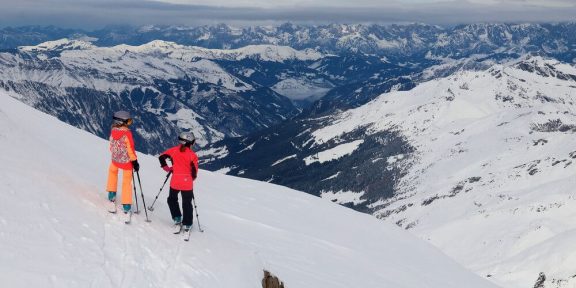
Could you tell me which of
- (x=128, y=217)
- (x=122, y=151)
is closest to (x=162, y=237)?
(x=128, y=217)

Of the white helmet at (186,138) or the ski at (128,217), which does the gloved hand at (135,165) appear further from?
the white helmet at (186,138)

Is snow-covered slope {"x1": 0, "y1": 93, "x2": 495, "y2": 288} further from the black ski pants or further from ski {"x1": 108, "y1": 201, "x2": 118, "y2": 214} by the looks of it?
the black ski pants

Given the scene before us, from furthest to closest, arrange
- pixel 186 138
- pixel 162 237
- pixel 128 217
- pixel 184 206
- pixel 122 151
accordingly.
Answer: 1. pixel 186 138
2. pixel 184 206
3. pixel 122 151
4. pixel 128 217
5. pixel 162 237

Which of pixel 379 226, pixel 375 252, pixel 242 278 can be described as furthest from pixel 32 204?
pixel 379 226

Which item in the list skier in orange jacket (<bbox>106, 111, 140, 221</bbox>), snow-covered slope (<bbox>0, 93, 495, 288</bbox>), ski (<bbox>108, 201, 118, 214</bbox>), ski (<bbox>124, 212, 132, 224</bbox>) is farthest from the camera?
skier in orange jacket (<bbox>106, 111, 140, 221</bbox>)

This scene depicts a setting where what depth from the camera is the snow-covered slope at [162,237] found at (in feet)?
47.3

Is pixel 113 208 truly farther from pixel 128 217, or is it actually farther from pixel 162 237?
pixel 162 237

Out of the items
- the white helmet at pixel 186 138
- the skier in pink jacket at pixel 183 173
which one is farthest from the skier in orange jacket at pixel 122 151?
the white helmet at pixel 186 138

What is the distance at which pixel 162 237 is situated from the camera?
1758 centimetres

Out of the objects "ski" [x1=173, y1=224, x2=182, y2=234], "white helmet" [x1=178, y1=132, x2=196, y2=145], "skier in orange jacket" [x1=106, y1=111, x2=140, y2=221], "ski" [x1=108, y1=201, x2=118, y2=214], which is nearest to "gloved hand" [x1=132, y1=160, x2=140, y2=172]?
"skier in orange jacket" [x1=106, y1=111, x2=140, y2=221]

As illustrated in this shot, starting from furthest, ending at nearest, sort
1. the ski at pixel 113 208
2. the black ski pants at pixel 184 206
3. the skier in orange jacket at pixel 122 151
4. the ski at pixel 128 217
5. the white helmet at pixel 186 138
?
1. the white helmet at pixel 186 138
2. the black ski pants at pixel 184 206
3. the skier in orange jacket at pixel 122 151
4. the ski at pixel 113 208
5. the ski at pixel 128 217

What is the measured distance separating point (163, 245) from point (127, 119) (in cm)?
432

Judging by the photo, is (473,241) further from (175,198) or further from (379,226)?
(175,198)

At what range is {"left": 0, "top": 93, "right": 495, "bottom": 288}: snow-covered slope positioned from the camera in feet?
47.3
